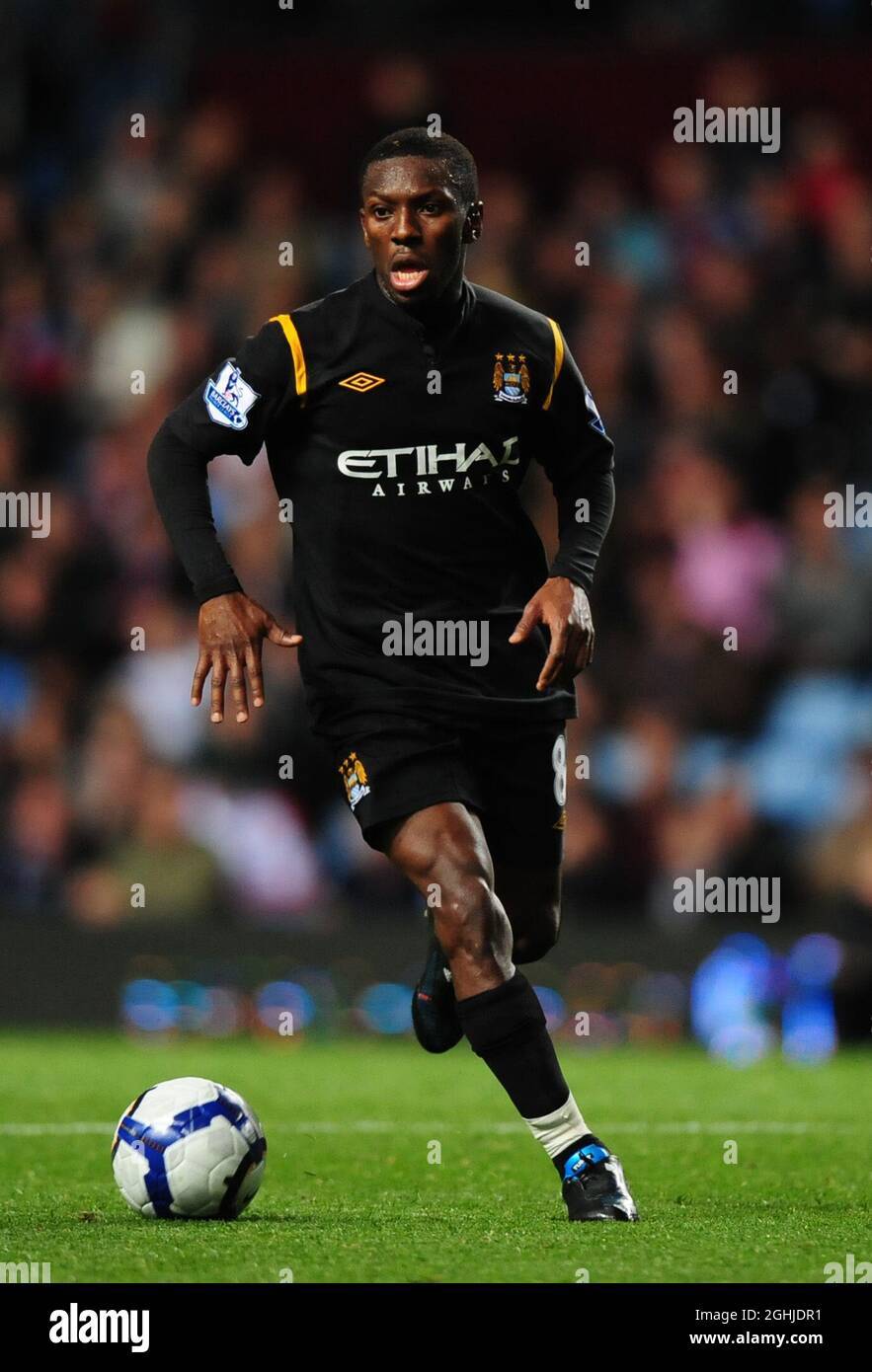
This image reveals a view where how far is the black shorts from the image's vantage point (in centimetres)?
549

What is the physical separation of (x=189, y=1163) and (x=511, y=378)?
6.94ft

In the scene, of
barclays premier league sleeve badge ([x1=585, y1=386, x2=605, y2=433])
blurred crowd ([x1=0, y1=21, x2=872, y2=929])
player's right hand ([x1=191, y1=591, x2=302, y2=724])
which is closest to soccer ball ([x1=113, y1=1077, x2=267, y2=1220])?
player's right hand ([x1=191, y1=591, x2=302, y2=724])

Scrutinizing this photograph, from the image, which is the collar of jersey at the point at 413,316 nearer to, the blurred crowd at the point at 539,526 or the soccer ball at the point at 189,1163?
the soccer ball at the point at 189,1163

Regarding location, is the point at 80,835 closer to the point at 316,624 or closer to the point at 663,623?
the point at 663,623

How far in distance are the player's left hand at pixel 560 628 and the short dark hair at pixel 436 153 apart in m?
1.01

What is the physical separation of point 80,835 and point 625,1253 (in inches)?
286

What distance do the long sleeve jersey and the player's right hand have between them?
5.8 inches

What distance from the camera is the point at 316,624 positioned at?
19.0 feet

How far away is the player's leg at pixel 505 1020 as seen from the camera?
5230 mm

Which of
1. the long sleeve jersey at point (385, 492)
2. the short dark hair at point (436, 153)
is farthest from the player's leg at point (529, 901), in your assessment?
the short dark hair at point (436, 153)

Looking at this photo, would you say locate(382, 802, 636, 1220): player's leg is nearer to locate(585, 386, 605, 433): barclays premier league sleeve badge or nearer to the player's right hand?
the player's right hand

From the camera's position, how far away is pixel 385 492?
5719mm

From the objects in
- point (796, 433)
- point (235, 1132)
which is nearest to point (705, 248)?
point (796, 433)

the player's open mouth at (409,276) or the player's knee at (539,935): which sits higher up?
Result: the player's open mouth at (409,276)
